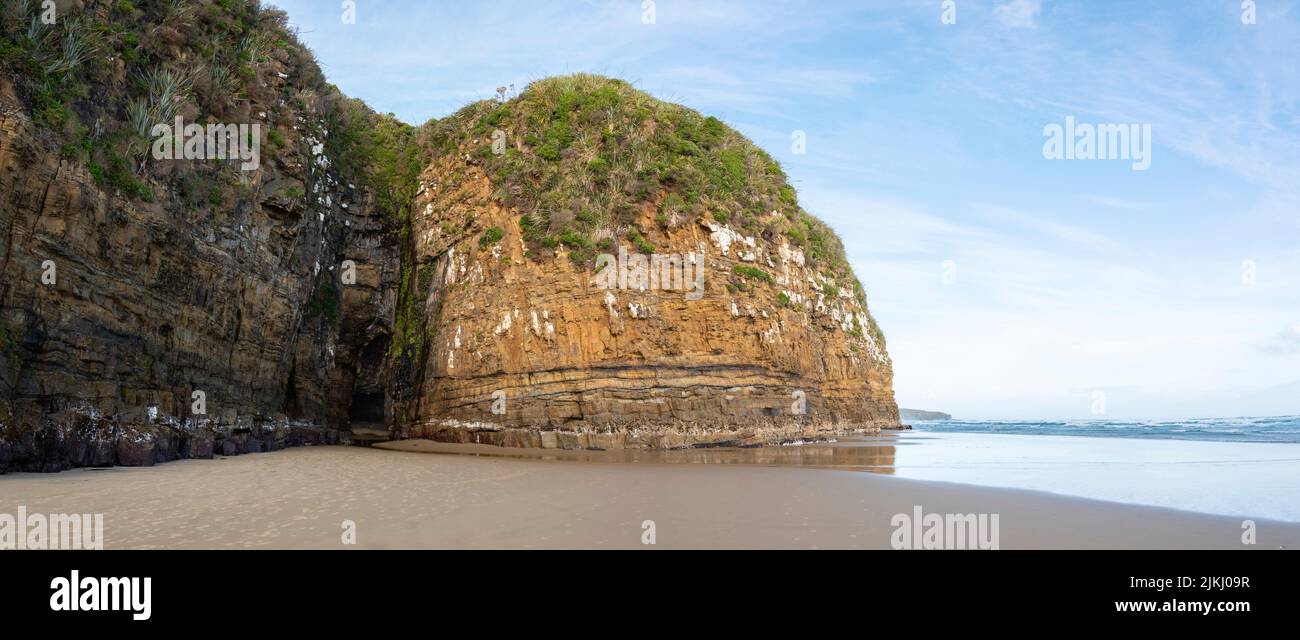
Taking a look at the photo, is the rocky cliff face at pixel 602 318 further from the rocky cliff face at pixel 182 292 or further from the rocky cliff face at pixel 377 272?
the rocky cliff face at pixel 182 292

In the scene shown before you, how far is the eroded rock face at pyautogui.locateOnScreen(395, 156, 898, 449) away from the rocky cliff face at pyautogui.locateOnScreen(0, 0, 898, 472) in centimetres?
8

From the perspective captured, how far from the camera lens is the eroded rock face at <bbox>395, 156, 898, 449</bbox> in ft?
62.5

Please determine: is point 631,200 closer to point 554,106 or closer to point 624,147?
point 624,147

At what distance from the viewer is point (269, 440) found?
736 inches

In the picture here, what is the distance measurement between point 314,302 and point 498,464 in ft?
36.7

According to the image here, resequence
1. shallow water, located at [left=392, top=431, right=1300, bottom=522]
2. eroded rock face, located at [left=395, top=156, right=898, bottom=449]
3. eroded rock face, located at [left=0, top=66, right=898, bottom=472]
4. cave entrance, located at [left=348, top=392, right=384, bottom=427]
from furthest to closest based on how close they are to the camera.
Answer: cave entrance, located at [left=348, top=392, right=384, bottom=427], eroded rock face, located at [left=395, top=156, right=898, bottom=449], eroded rock face, located at [left=0, top=66, right=898, bottom=472], shallow water, located at [left=392, top=431, right=1300, bottom=522]

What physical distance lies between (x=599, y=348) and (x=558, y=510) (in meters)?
11.1

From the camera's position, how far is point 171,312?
15.2 meters

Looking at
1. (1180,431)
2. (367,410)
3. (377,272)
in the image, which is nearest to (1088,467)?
(377,272)

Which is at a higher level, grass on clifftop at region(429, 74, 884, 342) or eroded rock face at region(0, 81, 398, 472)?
grass on clifftop at region(429, 74, 884, 342)

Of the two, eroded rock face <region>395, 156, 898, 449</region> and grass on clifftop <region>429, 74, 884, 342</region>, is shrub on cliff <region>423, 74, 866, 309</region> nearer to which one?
grass on clifftop <region>429, 74, 884, 342</region>

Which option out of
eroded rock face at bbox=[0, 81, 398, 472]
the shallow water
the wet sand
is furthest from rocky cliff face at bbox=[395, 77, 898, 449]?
the wet sand

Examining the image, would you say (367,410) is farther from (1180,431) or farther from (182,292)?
(1180,431)

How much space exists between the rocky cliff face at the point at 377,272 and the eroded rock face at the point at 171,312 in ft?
0.18
